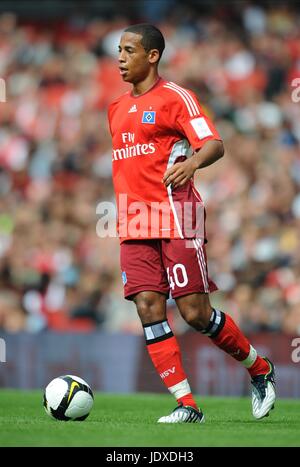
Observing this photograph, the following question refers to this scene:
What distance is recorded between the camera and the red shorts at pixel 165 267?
657 centimetres

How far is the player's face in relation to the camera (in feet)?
22.3

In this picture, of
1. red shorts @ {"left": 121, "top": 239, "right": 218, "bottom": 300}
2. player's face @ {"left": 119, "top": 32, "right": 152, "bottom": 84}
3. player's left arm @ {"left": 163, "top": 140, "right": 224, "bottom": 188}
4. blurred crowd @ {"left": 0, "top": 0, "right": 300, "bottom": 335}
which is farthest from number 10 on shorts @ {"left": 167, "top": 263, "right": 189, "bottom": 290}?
blurred crowd @ {"left": 0, "top": 0, "right": 300, "bottom": 335}

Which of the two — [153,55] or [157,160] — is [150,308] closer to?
[157,160]

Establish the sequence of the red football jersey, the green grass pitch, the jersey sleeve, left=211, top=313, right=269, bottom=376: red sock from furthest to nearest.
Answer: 1. left=211, top=313, right=269, bottom=376: red sock
2. the red football jersey
3. the jersey sleeve
4. the green grass pitch

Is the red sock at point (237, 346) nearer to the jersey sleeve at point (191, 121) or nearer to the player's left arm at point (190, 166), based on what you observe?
the player's left arm at point (190, 166)

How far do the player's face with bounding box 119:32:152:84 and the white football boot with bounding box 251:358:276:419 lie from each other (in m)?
2.08

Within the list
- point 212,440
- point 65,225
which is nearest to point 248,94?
point 65,225

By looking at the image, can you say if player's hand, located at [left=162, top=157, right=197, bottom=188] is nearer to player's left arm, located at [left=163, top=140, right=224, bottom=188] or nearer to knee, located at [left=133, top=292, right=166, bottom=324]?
player's left arm, located at [left=163, top=140, right=224, bottom=188]

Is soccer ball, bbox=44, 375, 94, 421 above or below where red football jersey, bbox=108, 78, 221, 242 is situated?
below

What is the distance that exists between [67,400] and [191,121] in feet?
6.09

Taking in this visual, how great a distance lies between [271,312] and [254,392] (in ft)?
16.1

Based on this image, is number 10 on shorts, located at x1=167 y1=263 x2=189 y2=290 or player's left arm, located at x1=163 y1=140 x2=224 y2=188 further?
number 10 on shorts, located at x1=167 y1=263 x2=189 y2=290

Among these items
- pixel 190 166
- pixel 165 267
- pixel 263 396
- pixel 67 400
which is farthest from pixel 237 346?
pixel 190 166

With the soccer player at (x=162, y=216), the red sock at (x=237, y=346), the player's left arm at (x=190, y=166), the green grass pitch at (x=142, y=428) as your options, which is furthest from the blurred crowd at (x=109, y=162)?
the player's left arm at (x=190, y=166)
